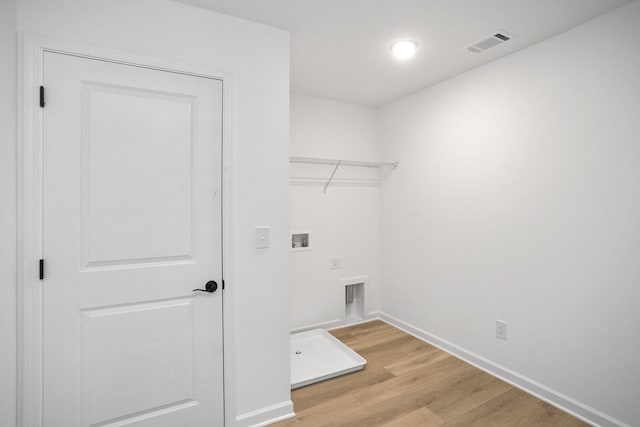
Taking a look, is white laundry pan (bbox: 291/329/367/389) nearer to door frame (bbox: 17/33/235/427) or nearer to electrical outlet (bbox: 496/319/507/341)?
electrical outlet (bbox: 496/319/507/341)

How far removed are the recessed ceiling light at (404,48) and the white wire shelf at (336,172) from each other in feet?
3.73

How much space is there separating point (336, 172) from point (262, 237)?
1723mm

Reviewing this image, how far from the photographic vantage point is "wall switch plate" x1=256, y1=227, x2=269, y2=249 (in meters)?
1.92

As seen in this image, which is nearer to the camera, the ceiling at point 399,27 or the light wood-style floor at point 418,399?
the ceiling at point 399,27

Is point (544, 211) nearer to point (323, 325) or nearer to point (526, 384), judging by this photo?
point (526, 384)

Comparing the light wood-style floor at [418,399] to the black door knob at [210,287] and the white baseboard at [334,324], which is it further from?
the black door knob at [210,287]

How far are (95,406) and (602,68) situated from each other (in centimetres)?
341

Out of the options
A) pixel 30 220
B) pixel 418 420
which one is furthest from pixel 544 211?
pixel 30 220

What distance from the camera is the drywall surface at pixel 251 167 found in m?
1.73

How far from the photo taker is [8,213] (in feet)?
4.62

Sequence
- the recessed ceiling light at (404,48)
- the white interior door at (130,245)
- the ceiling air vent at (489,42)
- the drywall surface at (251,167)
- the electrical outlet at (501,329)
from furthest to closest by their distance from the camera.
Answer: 1. the electrical outlet at (501,329)
2. the recessed ceiling light at (404,48)
3. the ceiling air vent at (489,42)
4. the drywall surface at (251,167)
5. the white interior door at (130,245)

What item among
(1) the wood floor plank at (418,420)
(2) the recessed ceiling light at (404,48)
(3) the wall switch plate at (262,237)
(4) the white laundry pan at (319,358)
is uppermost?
(2) the recessed ceiling light at (404,48)

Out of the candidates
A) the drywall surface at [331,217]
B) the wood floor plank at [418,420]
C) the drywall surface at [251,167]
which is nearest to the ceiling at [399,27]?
the drywall surface at [251,167]

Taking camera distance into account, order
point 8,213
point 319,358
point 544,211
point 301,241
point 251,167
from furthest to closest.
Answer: point 301,241, point 319,358, point 544,211, point 251,167, point 8,213
